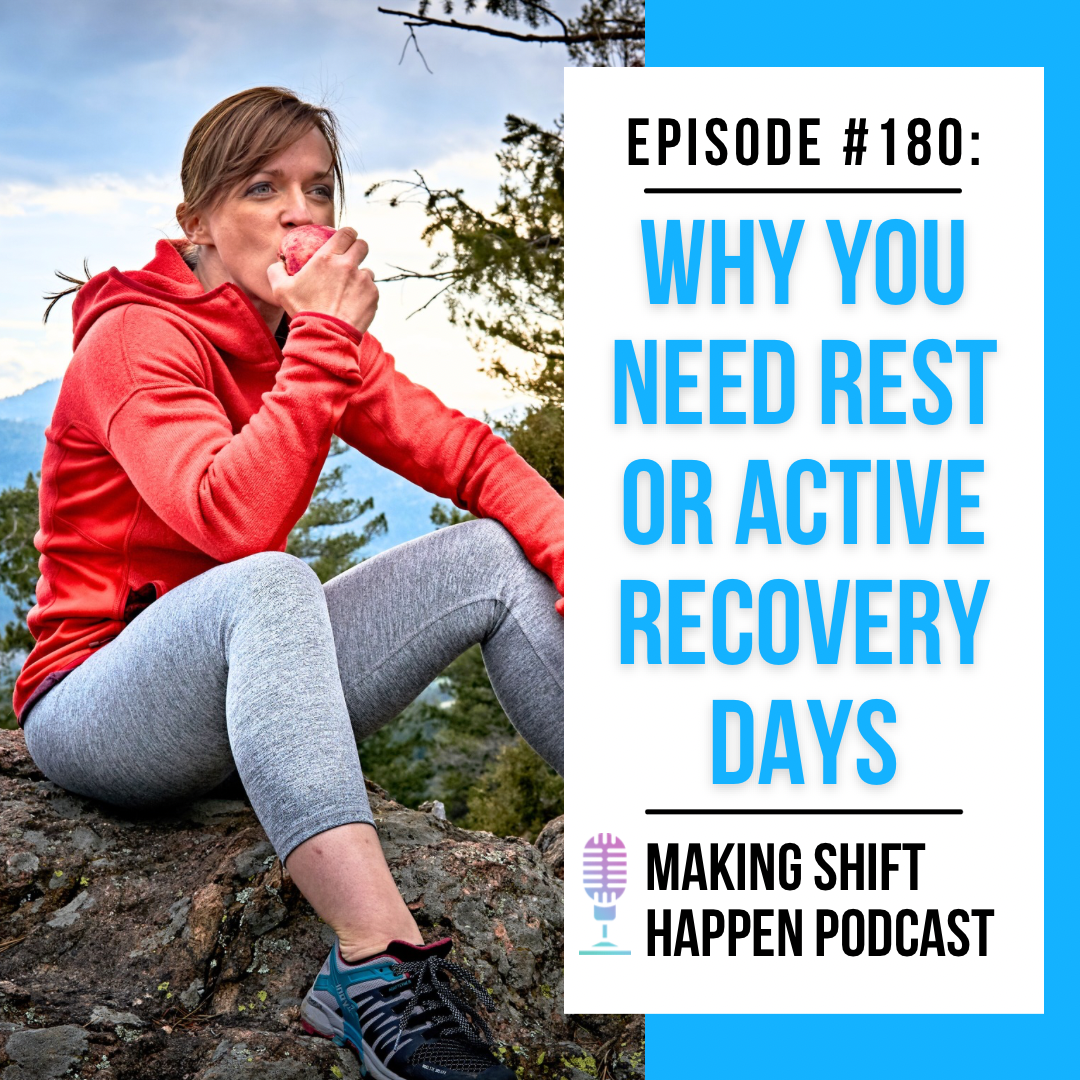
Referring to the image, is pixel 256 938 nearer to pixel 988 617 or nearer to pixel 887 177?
pixel 988 617

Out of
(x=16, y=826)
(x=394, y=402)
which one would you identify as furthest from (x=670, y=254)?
(x=16, y=826)

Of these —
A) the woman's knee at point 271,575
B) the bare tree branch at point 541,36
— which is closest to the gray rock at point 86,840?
the woman's knee at point 271,575

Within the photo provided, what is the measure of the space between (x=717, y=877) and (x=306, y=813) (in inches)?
25.0

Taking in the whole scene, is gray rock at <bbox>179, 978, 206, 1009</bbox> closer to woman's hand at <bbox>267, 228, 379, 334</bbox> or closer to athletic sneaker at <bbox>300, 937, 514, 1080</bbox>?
athletic sneaker at <bbox>300, 937, 514, 1080</bbox>

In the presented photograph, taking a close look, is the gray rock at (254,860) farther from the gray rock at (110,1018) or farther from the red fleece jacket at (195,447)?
the red fleece jacket at (195,447)

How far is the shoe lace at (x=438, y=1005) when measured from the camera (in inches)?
51.2

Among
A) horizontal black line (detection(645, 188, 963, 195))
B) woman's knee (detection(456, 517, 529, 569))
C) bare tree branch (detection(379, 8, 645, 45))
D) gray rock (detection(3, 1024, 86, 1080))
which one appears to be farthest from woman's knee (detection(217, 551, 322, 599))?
bare tree branch (detection(379, 8, 645, 45))

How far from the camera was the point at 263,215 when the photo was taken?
5.82 feet

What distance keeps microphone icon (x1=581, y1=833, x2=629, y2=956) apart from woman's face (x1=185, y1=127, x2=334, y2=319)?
938 mm

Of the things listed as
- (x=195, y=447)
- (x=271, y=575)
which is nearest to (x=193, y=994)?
(x=271, y=575)

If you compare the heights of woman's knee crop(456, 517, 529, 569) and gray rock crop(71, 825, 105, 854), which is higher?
woman's knee crop(456, 517, 529, 569)

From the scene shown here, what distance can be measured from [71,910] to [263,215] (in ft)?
3.41

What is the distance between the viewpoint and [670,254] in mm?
1696

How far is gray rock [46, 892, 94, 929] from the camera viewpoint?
1.62 meters
